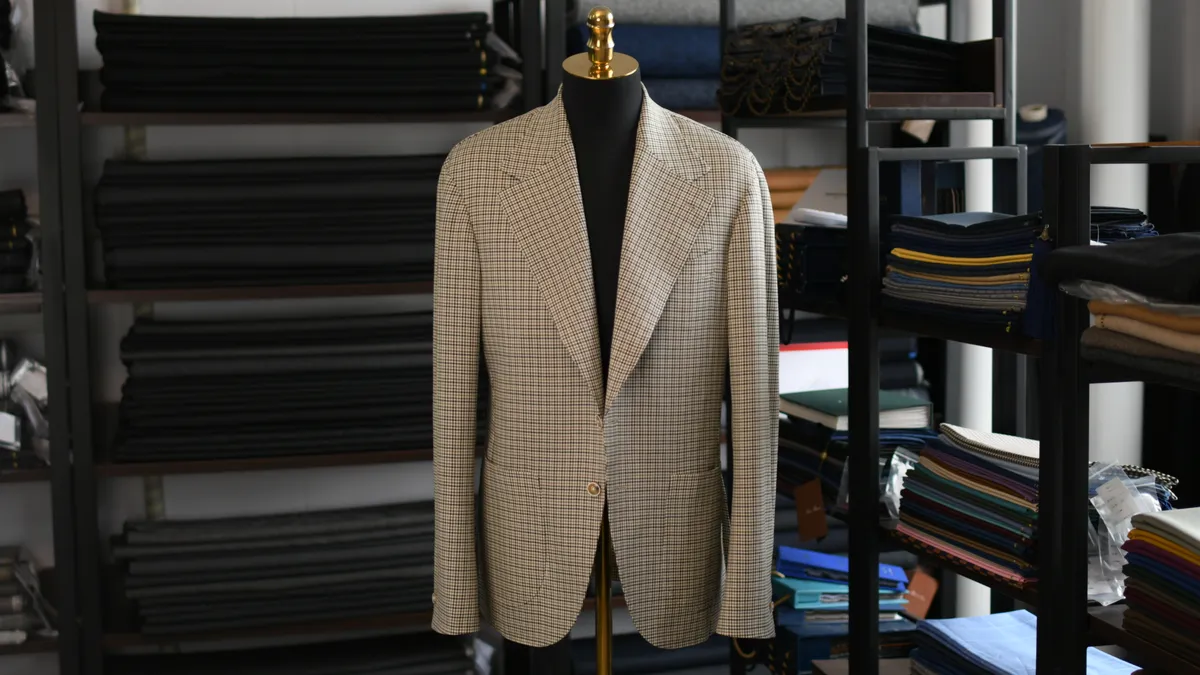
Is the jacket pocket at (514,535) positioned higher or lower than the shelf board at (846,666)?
higher

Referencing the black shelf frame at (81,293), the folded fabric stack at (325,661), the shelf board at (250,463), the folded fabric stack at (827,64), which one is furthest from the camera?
the folded fabric stack at (325,661)

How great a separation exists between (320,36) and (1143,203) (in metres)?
1.93

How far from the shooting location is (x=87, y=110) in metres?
2.83

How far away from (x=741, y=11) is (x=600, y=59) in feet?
4.07

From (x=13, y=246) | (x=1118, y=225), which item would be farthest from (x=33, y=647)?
(x=1118, y=225)

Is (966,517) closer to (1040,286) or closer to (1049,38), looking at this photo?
(1040,286)

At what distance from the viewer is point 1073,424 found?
5.45 ft

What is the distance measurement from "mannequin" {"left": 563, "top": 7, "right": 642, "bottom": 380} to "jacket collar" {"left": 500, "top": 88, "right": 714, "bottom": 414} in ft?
0.09

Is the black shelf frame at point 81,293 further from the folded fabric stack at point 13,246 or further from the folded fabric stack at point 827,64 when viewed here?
the folded fabric stack at point 827,64

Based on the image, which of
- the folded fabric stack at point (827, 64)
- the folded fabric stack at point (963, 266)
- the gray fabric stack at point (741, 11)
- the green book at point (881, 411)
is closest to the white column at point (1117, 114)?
the gray fabric stack at point (741, 11)

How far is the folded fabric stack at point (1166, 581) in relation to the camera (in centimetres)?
150

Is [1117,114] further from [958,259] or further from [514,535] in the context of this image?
[514,535]

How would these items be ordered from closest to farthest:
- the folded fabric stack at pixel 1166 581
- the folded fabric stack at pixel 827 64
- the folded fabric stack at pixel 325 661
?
the folded fabric stack at pixel 1166 581, the folded fabric stack at pixel 827 64, the folded fabric stack at pixel 325 661

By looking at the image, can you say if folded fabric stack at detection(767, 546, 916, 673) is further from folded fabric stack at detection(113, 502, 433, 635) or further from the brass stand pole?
folded fabric stack at detection(113, 502, 433, 635)
